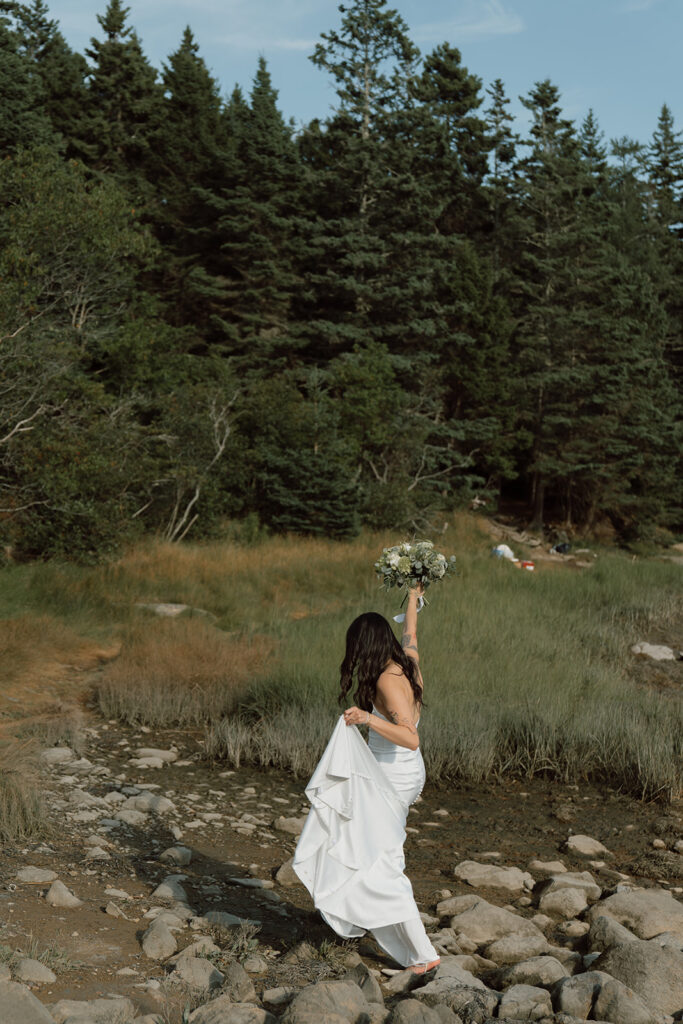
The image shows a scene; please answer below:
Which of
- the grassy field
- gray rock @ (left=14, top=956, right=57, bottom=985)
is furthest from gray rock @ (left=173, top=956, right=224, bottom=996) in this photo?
the grassy field

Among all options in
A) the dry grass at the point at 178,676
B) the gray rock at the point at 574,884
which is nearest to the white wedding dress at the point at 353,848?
the gray rock at the point at 574,884

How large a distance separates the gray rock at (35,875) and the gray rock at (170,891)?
57 cm

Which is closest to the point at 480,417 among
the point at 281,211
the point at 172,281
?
the point at 281,211

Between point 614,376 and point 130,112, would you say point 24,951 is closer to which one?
point 614,376

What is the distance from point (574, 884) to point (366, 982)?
2384mm

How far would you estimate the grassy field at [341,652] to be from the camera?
869 centimetres

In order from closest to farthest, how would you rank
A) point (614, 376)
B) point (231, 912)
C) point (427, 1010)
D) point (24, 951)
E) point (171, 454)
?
point (427, 1010), point (24, 951), point (231, 912), point (171, 454), point (614, 376)

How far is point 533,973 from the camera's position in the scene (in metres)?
4.64

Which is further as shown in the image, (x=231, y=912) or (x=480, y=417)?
(x=480, y=417)

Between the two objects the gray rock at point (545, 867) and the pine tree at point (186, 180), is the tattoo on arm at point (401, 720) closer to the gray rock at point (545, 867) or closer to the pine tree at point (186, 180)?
the gray rock at point (545, 867)

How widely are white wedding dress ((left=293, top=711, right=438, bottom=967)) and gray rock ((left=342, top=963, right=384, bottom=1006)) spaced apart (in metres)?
0.16

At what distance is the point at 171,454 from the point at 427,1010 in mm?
17636

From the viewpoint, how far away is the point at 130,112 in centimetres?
3425

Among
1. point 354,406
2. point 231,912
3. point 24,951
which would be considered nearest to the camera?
point 24,951
